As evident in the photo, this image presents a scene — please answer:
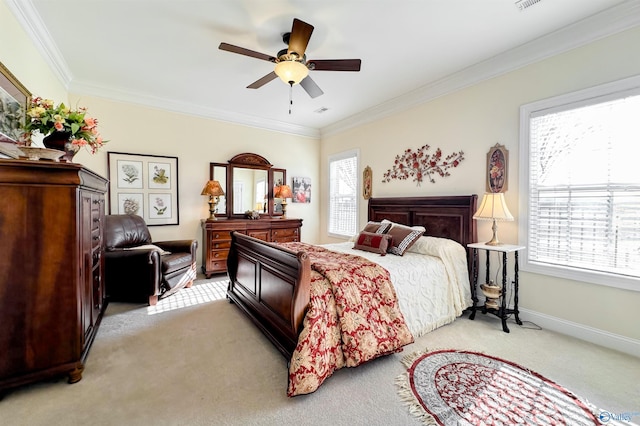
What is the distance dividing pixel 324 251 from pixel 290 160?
3159 mm

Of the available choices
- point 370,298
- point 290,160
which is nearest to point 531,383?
point 370,298

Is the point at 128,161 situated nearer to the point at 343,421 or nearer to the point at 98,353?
the point at 98,353

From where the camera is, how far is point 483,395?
5.88 ft

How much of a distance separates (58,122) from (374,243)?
3.02 m

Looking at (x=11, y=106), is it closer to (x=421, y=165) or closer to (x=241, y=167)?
(x=241, y=167)

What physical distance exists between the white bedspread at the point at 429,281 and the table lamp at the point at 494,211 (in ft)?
1.45

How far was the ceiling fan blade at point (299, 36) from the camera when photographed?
2.19 m

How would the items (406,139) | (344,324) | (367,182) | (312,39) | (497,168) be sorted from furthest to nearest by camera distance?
(367,182) → (406,139) → (497,168) → (312,39) → (344,324)

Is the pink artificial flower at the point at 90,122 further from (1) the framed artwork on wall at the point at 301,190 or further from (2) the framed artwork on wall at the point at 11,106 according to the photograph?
(1) the framed artwork on wall at the point at 301,190

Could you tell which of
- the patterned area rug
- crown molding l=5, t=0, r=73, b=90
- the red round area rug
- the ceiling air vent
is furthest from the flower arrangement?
the ceiling air vent

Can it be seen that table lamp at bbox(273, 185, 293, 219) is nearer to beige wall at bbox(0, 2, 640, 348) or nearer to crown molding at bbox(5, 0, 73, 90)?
beige wall at bbox(0, 2, 640, 348)

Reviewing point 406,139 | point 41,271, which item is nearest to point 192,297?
point 41,271

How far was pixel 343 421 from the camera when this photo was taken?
1.58m

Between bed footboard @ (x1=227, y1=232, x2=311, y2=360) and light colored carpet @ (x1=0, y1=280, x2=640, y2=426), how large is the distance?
20 centimetres
